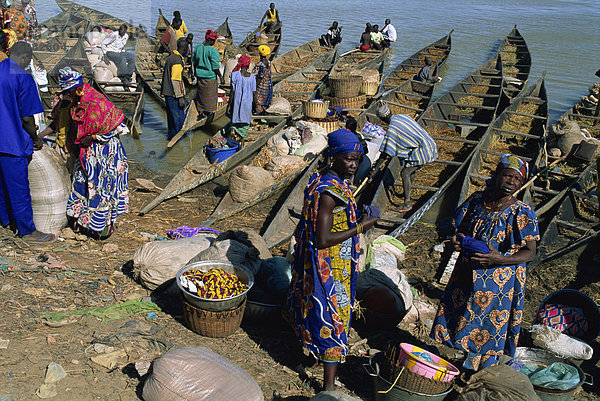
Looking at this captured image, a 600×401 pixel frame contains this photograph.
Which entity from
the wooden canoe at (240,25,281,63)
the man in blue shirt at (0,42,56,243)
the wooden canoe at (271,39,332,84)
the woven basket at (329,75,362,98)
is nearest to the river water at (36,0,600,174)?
the woven basket at (329,75,362,98)

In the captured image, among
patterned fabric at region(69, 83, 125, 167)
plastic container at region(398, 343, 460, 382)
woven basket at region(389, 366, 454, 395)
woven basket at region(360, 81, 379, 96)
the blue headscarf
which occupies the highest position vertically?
the blue headscarf

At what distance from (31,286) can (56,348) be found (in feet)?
3.25

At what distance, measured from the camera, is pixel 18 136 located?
469 cm

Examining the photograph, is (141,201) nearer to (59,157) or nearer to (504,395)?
(59,157)

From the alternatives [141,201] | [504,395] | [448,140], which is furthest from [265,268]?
[448,140]

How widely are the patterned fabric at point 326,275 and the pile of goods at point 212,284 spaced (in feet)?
2.26

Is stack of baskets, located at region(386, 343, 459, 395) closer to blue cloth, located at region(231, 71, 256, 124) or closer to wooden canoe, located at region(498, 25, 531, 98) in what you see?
blue cloth, located at region(231, 71, 256, 124)

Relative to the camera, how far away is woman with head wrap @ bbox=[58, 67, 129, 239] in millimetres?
4863

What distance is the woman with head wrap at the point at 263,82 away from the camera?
9.62m

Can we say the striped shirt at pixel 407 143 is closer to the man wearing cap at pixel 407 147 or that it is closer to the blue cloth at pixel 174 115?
the man wearing cap at pixel 407 147

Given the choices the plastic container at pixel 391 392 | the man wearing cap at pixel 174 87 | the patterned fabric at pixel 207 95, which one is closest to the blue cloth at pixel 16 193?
the plastic container at pixel 391 392

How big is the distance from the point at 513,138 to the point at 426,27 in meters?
22.4

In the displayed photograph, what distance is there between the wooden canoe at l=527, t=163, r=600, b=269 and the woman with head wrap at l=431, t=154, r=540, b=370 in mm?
2367

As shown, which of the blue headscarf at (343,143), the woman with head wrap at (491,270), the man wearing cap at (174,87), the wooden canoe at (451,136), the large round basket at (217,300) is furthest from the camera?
the man wearing cap at (174,87)
